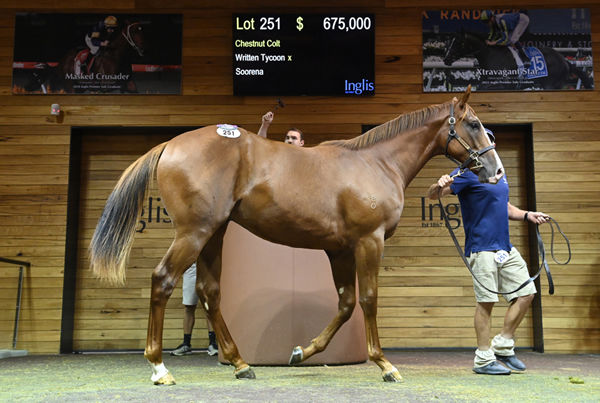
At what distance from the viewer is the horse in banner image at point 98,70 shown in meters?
6.24

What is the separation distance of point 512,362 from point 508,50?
3719 millimetres

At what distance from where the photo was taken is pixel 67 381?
343 centimetres

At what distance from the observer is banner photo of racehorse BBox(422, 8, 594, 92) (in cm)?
622

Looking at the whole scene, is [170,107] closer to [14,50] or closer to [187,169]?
[14,50]

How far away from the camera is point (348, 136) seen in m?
6.22

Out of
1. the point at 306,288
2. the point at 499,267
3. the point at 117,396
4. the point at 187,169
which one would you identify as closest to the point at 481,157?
the point at 499,267

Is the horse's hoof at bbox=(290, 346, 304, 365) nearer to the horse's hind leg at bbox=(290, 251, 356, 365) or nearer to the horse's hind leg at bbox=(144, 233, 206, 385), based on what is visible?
the horse's hind leg at bbox=(290, 251, 356, 365)

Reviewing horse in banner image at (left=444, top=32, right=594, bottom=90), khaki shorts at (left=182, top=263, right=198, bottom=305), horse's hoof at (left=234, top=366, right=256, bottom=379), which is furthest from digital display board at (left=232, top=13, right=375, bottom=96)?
horse's hoof at (left=234, top=366, right=256, bottom=379)

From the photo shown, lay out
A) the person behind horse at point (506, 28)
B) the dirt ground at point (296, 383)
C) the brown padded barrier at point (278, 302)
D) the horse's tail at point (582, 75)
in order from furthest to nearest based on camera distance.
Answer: the person behind horse at point (506, 28)
the horse's tail at point (582, 75)
the brown padded barrier at point (278, 302)
the dirt ground at point (296, 383)

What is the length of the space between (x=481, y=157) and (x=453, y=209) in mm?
2827

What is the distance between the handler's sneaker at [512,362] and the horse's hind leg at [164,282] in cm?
231

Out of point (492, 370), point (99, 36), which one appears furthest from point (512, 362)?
point (99, 36)

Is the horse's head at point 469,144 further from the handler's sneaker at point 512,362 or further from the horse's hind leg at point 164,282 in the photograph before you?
the horse's hind leg at point 164,282

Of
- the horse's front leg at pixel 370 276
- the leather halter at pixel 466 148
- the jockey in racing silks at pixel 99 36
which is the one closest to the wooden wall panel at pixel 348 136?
the jockey in racing silks at pixel 99 36
